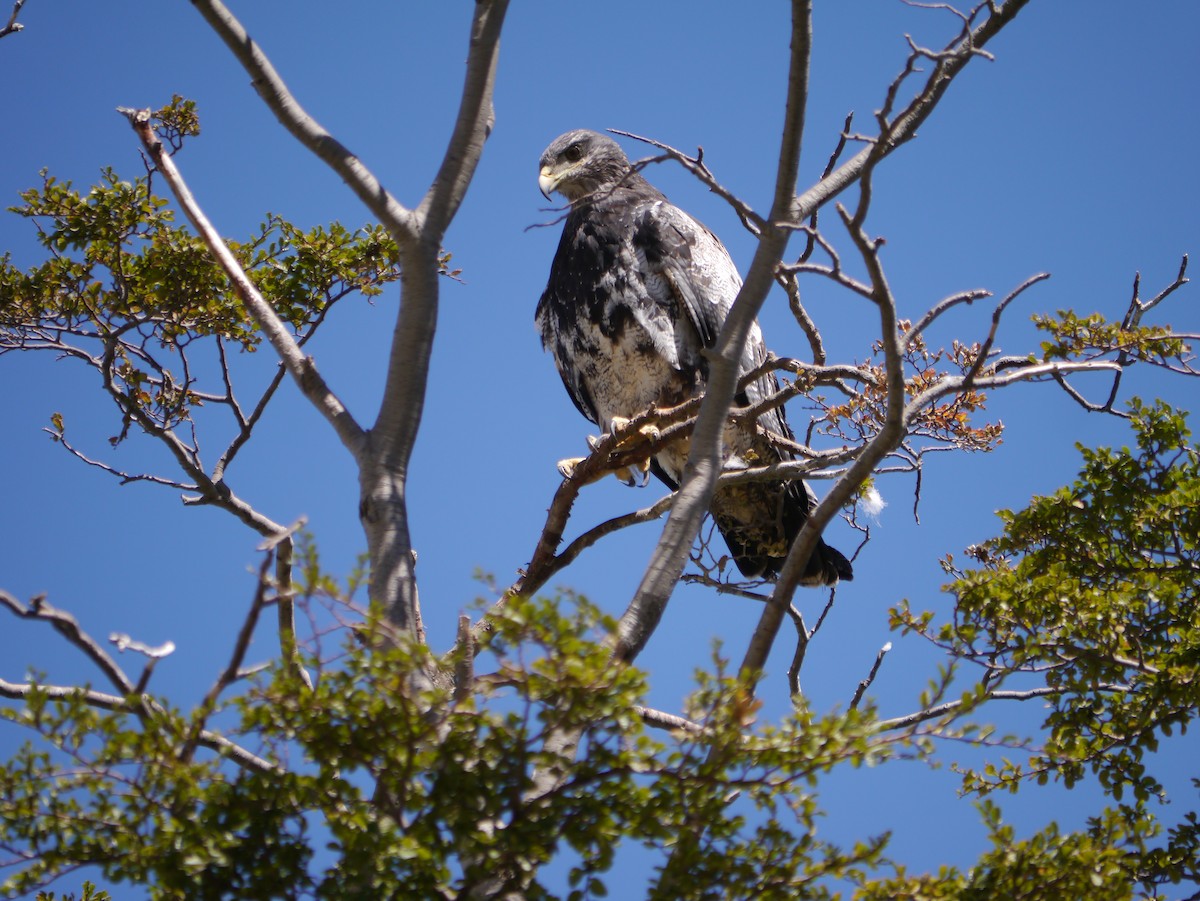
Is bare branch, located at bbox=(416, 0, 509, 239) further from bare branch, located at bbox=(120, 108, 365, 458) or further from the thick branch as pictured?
the thick branch

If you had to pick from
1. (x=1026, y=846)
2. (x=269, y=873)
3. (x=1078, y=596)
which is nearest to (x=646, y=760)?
(x=269, y=873)

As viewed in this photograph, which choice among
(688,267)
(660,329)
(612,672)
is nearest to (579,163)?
(688,267)

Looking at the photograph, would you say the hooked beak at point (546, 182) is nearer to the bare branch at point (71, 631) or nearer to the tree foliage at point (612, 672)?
the tree foliage at point (612, 672)

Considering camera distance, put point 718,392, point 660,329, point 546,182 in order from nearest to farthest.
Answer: point 718,392, point 660,329, point 546,182

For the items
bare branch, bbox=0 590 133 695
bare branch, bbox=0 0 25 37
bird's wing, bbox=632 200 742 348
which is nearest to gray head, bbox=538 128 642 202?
bird's wing, bbox=632 200 742 348

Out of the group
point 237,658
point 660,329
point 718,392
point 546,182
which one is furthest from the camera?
point 546,182

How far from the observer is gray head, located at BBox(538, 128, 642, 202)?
24.3 ft

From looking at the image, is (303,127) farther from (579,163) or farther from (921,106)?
(579,163)

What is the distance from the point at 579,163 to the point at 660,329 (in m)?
1.75

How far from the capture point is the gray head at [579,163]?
7395mm

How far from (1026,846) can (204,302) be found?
4352 mm

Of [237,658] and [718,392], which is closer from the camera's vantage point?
[237,658]

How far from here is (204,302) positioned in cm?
567

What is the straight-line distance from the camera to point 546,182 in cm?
741
